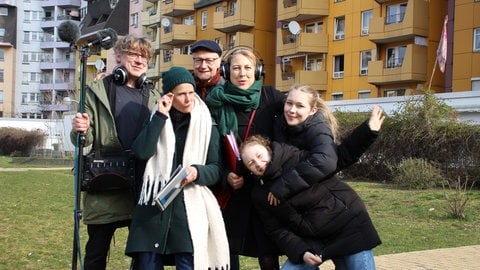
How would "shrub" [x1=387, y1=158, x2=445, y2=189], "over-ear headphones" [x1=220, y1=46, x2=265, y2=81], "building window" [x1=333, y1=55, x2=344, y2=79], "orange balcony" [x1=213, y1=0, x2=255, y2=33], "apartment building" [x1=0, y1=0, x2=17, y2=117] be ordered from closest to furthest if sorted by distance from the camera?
1. "over-ear headphones" [x1=220, y1=46, x2=265, y2=81]
2. "shrub" [x1=387, y1=158, x2=445, y2=189]
3. "building window" [x1=333, y1=55, x2=344, y2=79]
4. "orange balcony" [x1=213, y1=0, x2=255, y2=33]
5. "apartment building" [x1=0, y1=0, x2=17, y2=117]

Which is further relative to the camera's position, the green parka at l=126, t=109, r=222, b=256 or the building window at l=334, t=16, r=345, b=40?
the building window at l=334, t=16, r=345, b=40

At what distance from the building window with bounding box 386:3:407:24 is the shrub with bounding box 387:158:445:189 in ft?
55.9

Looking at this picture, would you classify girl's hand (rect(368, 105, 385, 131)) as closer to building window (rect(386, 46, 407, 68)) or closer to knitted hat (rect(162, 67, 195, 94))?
knitted hat (rect(162, 67, 195, 94))

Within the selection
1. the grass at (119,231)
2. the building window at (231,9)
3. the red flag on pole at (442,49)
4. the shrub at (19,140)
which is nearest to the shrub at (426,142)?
the grass at (119,231)

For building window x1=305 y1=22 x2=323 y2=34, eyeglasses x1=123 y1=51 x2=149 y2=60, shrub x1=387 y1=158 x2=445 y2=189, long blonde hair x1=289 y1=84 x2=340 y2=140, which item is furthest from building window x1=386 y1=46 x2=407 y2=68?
eyeglasses x1=123 y1=51 x2=149 y2=60

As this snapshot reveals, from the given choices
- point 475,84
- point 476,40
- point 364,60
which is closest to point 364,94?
point 364,60

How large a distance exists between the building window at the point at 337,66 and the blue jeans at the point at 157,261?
35.4m

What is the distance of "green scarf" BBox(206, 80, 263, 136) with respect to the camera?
4641 millimetres

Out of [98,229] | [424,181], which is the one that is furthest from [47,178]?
[98,229]

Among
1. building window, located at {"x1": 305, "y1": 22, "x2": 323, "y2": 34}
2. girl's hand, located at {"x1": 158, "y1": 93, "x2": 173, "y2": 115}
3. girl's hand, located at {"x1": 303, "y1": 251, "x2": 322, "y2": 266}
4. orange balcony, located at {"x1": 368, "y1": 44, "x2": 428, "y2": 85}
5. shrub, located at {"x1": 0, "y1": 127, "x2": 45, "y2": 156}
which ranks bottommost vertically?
shrub, located at {"x1": 0, "y1": 127, "x2": 45, "y2": 156}

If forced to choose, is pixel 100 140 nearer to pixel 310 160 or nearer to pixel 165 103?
pixel 165 103

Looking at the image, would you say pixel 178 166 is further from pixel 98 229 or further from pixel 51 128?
pixel 51 128

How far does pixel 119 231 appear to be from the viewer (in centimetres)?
1057

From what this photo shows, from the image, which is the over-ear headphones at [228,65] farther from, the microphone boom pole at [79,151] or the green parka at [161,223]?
the microphone boom pole at [79,151]
